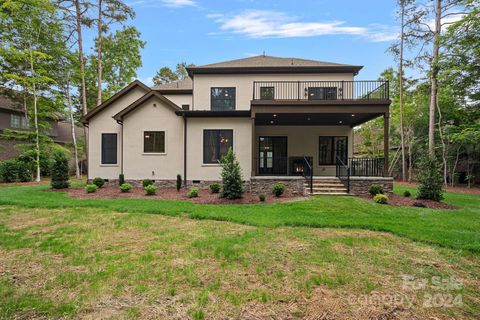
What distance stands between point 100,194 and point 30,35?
44.8 ft

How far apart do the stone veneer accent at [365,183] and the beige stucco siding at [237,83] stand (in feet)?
20.4

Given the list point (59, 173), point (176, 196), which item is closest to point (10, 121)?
point (59, 173)

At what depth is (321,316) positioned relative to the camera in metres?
2.64

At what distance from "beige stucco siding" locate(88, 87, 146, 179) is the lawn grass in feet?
24.0

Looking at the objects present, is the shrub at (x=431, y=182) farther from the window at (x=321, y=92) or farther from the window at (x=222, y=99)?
the window at (x=222, y=99)

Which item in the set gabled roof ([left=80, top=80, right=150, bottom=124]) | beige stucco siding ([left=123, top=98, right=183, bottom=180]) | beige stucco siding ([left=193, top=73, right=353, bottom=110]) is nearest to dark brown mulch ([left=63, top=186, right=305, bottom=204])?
beige stucco siding ([left=123, top=98, right=183, bottom=180])

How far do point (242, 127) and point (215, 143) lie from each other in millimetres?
1656

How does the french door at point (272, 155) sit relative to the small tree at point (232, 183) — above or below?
above

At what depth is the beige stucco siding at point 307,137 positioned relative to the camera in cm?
1413

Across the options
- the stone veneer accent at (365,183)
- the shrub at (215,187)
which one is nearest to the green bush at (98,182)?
the shrub at (215,187)

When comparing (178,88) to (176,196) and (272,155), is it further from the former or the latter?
(176,196)

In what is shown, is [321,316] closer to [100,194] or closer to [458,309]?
[458,309]

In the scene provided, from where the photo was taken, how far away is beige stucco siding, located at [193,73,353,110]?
538 inches

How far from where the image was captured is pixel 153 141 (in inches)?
498
